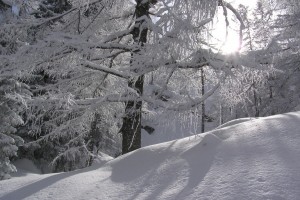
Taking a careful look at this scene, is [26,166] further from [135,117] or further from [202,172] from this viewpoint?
[202,172]

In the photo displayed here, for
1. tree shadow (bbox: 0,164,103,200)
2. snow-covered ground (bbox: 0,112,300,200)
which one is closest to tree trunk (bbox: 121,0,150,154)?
snow-covered ground (bbox: 0,112,300,200)

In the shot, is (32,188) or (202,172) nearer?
(202,172)

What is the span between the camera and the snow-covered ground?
307 cm

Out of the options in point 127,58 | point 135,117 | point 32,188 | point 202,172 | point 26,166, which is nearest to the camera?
point 202,172

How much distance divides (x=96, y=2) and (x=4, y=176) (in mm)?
8507

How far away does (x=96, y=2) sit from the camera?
7152 millimetres

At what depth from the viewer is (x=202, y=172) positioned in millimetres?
3621

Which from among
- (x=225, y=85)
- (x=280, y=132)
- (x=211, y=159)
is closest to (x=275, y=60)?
(x=225, y=85)

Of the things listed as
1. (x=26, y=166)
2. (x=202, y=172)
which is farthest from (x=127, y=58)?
(x=26, y=166)

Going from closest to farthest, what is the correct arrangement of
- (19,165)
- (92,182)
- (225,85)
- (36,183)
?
(92,182)
(36,183)
(225,85)
(19,165)

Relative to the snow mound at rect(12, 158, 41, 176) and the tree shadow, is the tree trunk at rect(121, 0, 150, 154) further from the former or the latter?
the snow mound at rect(12, 158, 41, 176)

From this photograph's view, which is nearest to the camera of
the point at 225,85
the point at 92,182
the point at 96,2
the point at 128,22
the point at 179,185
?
the point at 179,185

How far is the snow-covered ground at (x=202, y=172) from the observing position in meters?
3.07

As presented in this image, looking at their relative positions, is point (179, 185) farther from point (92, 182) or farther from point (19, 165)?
point (19, 165)
